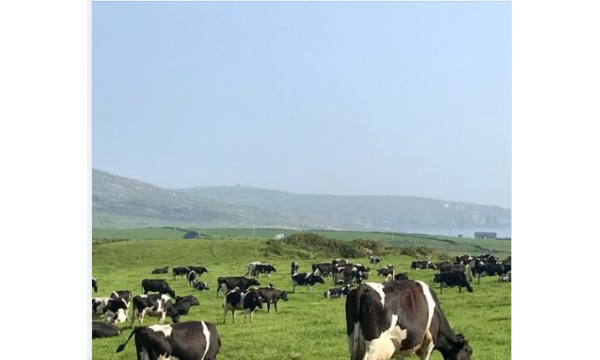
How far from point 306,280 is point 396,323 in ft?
29.6

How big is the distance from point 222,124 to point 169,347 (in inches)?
264

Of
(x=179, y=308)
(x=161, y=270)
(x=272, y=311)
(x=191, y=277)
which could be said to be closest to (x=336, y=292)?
(x=272, y=311)

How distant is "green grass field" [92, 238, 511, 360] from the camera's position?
10523mm

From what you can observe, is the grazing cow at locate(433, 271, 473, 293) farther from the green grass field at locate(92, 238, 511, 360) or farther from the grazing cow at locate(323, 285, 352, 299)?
the grazing cow at locate(323, 285, 352, 299)

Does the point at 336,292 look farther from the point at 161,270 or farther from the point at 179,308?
the point at 161,270

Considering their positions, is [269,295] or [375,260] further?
[375,260]

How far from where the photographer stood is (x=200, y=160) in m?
15.0

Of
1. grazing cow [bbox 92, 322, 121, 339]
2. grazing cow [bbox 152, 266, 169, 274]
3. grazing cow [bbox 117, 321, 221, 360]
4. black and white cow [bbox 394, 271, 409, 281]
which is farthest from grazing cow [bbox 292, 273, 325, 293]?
grazing cow [bbox 117, 321, 221, 360]

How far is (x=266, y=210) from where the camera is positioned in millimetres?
16422

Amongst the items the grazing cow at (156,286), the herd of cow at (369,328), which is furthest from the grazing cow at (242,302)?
the grazing cow at (156,286)

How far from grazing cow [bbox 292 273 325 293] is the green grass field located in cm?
14

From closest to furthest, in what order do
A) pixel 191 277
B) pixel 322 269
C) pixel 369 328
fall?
pixel 369 328 → pixel 191 277 → pixel 322 269
